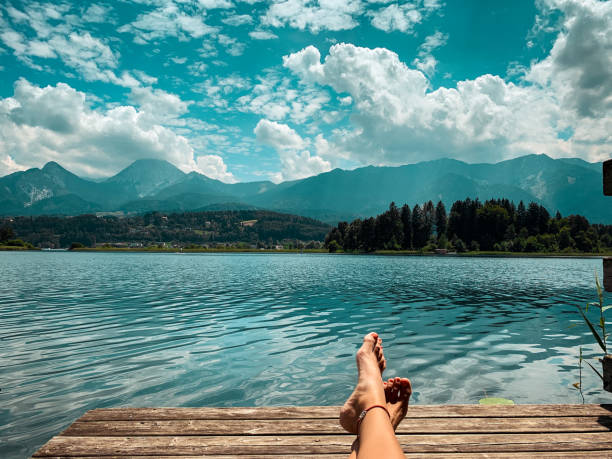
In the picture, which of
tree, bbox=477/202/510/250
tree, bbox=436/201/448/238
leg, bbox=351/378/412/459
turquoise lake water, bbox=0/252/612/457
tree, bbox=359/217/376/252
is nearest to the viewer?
leg, bbox=351/378/412/459

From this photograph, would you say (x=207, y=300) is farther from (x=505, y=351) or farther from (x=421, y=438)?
(x=421, y=438)

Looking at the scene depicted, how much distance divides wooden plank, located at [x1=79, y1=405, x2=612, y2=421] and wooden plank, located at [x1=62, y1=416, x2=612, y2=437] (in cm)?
10

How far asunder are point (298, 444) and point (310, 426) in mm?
447

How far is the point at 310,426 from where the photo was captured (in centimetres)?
431

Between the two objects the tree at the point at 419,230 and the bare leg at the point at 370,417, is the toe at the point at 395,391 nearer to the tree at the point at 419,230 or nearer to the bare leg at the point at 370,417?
the bare leg at the point at 370,417

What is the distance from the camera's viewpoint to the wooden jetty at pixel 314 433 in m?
3.73

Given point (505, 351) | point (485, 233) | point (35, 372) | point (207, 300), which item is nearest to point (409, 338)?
point (505, 351)

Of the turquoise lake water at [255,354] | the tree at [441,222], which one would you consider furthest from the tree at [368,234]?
the turquoise lake water at [255,354]

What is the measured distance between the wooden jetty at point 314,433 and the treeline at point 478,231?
145 meters

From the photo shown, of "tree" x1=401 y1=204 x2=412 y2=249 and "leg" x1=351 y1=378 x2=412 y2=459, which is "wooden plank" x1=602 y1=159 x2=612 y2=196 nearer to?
"leg" x1=351 y1=378 x2=412 y2=459

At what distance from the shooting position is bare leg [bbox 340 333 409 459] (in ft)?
9.20

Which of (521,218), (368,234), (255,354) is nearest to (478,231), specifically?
(521,218)

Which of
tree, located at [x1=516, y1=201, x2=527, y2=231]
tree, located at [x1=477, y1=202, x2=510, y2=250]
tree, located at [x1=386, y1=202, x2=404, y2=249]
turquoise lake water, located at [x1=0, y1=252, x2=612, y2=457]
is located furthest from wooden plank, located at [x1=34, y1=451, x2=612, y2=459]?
tree, located at [x1=516, y1=201, x2=527, y2=231]

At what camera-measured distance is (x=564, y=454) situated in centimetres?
367
